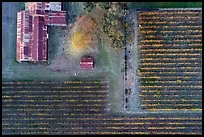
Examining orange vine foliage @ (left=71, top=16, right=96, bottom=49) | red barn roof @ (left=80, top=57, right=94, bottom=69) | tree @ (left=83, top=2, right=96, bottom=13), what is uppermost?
tree @ (left=83, top=2, right=96, bottom=13)

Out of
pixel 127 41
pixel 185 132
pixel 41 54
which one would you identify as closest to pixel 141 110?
pixel 185 132

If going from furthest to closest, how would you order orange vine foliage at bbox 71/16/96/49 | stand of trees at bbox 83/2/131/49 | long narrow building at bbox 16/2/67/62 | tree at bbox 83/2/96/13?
orange vine foliage at bbox 71/16/96/49 → long narrow building at bbox 16/2/67/62 → tree at bbox 83/2/96/13 → stand of trees at bbox 83/2/131/49

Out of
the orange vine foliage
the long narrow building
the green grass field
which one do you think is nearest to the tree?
the orange vine foliage

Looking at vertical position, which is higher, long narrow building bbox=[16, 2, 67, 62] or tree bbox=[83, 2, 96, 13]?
tree bbox=[83, 2, 96, 13]

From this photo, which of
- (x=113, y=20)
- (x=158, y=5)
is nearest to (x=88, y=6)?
(x=113, y=20)

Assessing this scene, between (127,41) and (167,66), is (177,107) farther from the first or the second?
(127,41)

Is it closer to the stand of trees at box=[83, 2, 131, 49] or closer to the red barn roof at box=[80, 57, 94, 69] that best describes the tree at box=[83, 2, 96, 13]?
the stand of trees at box=[83, 2, 131, 49]

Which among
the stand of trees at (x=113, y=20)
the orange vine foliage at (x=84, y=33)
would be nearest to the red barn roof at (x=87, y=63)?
the orange vine foliage at (x=84, y=33)

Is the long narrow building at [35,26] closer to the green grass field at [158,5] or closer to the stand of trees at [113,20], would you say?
the stand of trees at [113,20]
